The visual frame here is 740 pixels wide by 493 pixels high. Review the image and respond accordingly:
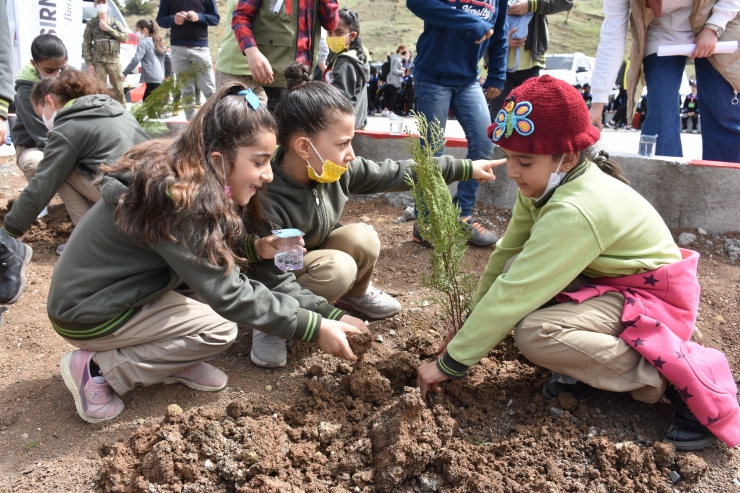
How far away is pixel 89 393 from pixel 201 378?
463 mm

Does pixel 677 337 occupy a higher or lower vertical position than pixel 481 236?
higher

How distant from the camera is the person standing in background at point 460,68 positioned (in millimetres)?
4051

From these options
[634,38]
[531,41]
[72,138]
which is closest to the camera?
[72,138]

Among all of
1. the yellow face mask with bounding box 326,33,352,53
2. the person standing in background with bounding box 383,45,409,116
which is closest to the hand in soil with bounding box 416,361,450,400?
the yellow face mask with bounding box 326,33,352,53

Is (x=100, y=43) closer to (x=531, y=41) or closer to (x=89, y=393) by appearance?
(x=531, y=41)

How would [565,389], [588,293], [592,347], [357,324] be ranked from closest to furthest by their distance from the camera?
[592,347] → [588,293] → [565,389] → [357,324]

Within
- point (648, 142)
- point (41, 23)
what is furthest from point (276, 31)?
point (41, 23)

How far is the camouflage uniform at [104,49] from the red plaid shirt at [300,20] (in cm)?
524

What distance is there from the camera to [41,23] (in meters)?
9.02

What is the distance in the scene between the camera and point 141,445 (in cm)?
228

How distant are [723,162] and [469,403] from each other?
2.98 m

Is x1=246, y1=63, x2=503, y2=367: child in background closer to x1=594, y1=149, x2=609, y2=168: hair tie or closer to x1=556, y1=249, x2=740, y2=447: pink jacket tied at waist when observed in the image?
x1=594, y1=149, x2=609, y2=168: hair tie

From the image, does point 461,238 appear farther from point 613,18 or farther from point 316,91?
point 613,18

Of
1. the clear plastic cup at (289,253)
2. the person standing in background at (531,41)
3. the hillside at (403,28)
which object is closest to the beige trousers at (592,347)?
the clear plastic cup at (289,253)
